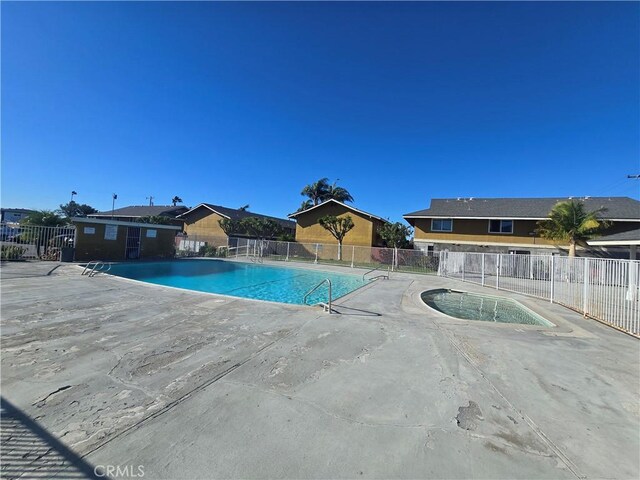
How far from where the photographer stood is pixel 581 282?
968 centimetres

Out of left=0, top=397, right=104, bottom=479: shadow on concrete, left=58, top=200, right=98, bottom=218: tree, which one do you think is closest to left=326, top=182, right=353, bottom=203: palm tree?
left=0, top=397, right=104, bottom=479: shadow on concrete

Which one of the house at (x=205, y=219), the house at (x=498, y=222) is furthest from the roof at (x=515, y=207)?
the house at (x=205, y=219)

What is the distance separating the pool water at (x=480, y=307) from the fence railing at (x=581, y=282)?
156 centimetres

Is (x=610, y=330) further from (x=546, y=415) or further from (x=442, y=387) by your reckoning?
(x=442, y=387)

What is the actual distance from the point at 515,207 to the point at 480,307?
2017 cm

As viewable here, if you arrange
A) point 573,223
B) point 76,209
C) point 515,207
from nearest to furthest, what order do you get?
point 573,223 → point 515,207 → point 76,209

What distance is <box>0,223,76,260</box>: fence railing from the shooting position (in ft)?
54.2

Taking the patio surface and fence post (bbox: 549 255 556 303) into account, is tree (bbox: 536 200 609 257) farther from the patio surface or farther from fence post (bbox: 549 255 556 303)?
the patio surface

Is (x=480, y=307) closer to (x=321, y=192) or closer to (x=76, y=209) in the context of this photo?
(x=321, y=192)

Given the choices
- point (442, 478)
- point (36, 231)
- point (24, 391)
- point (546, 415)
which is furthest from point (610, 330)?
point (36, 231)

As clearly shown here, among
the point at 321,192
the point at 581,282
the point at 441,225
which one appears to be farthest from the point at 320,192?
the point at 581,282

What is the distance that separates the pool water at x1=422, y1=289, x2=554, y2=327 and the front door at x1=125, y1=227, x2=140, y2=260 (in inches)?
831

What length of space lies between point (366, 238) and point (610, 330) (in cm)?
2356

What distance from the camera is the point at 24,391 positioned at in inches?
132
